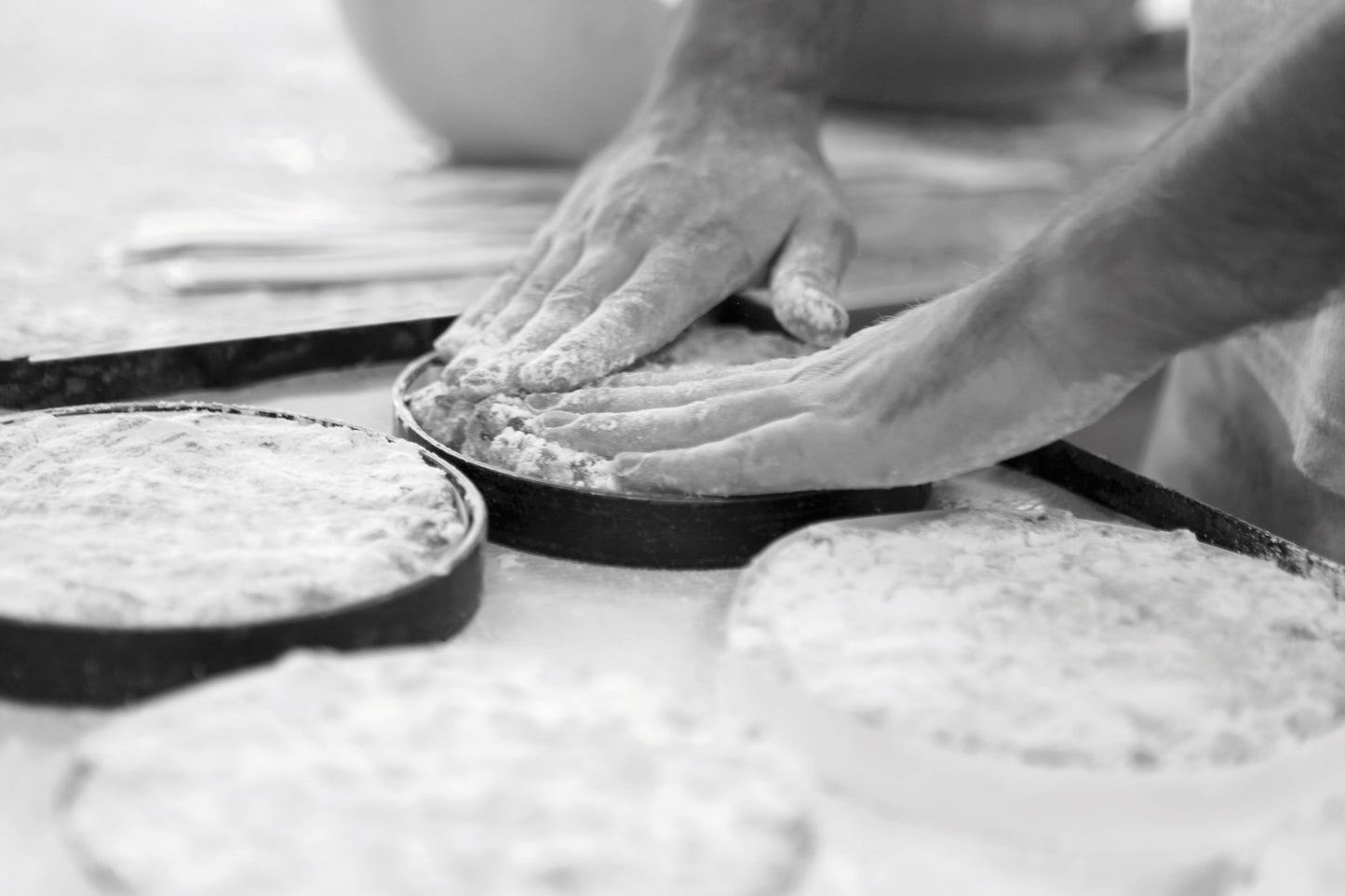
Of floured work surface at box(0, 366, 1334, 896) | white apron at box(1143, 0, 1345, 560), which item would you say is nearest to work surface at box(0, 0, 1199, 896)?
floured work surface at box(0, 366, 1334, 896)

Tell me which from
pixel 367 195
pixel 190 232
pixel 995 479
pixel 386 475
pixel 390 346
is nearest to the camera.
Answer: pixel 386 475

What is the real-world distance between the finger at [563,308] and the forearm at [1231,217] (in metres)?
0.48

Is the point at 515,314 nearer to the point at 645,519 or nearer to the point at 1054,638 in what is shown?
the point at 645,519

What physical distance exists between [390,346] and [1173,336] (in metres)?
0.87

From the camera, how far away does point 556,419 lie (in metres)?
1.09

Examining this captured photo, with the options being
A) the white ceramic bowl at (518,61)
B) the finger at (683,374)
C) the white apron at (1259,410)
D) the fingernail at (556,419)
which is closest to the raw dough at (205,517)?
the fingernail at (556,419)

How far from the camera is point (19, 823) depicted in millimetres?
697

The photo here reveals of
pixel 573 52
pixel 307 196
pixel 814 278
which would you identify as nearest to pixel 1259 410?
pixel 814 278

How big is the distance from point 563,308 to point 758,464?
36cm

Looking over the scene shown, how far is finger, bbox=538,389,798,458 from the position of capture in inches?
40.6

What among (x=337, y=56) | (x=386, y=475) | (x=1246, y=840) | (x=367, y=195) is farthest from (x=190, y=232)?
(x=337, y=56)

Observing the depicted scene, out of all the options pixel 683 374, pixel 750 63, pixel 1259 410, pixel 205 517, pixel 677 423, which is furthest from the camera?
pixel 750 63

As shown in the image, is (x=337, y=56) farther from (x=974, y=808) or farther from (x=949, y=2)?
(x=974, y=808)

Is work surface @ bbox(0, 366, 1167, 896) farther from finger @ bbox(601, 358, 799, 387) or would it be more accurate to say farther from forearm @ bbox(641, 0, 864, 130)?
forearm @ bbox(641, 0, 864, 130)
